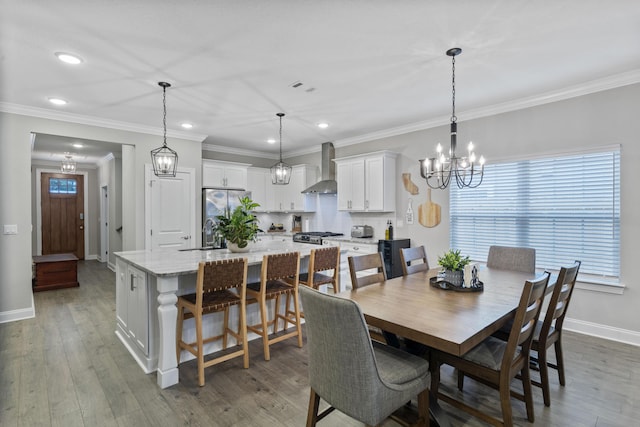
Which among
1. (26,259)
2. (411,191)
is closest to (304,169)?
(411,191)

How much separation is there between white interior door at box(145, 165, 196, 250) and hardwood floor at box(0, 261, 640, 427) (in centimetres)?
199

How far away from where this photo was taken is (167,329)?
251 cm

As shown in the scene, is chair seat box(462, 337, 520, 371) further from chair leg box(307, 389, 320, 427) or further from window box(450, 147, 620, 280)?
window box(450, 147, 620, 280)

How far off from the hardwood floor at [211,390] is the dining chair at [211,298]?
0.20m

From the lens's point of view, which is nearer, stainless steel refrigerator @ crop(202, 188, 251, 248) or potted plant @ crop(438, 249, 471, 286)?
potted plant @ crop(438, 249, 471, 286)

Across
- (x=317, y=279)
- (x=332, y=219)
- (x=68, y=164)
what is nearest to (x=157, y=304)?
(x=317, y=279)

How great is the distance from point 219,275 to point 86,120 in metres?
3.56

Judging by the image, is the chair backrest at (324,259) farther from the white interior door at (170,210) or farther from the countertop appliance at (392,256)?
the white interior door at (170,210)

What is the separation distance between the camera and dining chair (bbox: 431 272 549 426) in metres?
1.71

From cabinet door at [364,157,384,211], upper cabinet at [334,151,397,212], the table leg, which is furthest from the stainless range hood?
the table leg

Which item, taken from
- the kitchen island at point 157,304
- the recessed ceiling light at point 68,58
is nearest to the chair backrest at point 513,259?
the kitchen island at point 157,304

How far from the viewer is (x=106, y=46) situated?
2.60m

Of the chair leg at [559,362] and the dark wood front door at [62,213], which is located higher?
the dark wood front door at [62,213]

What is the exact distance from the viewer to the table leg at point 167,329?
247 centimetres
